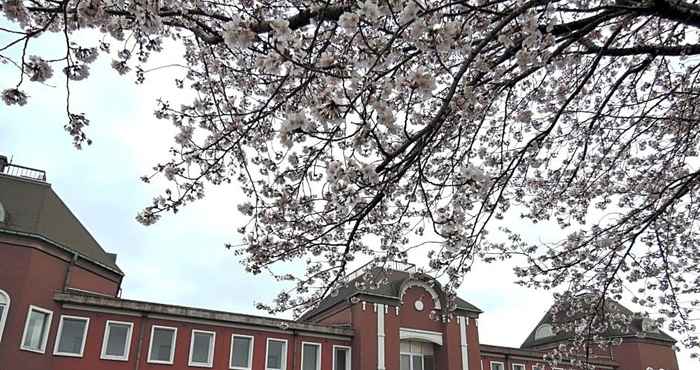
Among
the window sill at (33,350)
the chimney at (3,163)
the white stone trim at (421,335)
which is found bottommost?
the window sill at (33,350)

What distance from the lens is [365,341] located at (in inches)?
770

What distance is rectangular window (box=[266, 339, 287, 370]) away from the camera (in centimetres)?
1869

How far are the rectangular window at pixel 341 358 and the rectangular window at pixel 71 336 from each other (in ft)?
28.1

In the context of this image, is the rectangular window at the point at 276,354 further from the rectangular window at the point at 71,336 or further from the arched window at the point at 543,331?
the arched window at the point at 543,331

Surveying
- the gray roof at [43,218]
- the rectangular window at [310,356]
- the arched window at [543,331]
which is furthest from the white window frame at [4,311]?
the arched window at [543,331]

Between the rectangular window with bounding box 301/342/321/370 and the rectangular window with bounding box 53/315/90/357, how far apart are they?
23.9ft

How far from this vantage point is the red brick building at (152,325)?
15250mm

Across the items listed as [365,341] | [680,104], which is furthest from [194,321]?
[680,104]

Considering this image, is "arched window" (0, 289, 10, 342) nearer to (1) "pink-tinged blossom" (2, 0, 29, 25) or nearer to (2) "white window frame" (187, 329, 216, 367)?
(2) "white window frame" (187, 329, 216, 367)

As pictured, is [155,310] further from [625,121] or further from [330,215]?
[625,121]

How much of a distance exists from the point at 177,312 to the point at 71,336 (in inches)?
124

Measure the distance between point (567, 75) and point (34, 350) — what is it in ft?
51.1

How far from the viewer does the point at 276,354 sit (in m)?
18.9

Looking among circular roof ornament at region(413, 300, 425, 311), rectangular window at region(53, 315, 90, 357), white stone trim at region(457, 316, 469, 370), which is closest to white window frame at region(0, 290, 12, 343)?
rectangular window at region(53, 315, 90, 357)
